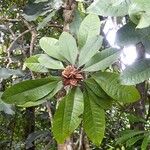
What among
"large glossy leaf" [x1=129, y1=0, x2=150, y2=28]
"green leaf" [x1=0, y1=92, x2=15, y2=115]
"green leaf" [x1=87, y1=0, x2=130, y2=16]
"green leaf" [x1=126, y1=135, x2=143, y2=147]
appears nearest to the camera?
"large glossy leaf" [x1=129, y1=0, x2=150, y2=28]

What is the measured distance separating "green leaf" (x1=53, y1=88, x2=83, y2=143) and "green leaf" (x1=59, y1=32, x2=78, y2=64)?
0.08 meters

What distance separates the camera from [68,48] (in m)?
0.82

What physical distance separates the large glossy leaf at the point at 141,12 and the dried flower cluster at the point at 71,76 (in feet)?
0.74

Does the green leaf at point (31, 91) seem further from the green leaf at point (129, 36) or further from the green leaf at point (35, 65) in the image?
the green leaf at point (129, 36)

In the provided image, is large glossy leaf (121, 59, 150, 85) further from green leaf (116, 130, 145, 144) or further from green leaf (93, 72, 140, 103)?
green leaf (116, 130, 145, 144)

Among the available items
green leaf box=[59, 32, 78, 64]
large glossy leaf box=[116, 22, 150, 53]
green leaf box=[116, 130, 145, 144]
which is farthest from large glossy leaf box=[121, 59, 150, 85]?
green leaf box=[116, 130, 145, 144]

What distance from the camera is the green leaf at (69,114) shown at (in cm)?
78

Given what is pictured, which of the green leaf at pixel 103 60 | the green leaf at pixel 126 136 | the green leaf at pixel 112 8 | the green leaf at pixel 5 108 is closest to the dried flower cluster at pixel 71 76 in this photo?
the green leaf at pixel 103 60

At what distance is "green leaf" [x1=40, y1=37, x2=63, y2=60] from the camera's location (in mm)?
828

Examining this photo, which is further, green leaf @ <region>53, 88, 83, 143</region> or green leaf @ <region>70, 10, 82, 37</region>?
green leaf @ <region>70, 10, 82, 37</region>

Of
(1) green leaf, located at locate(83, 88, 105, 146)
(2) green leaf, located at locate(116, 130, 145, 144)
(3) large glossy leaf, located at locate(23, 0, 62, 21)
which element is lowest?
(2) green leaf, located at locate(116, 130, 145, 144)

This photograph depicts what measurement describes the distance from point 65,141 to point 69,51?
23cm

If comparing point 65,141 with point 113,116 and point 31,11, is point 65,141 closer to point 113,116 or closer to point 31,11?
point 31,11

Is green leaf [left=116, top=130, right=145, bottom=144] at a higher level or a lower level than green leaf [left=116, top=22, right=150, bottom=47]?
lower
